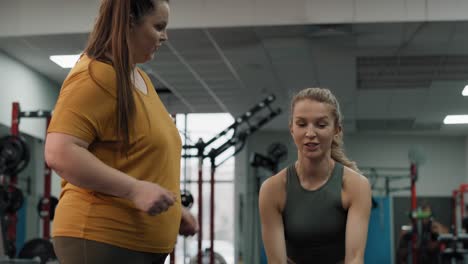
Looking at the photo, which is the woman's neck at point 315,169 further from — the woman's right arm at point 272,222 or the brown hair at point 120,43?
the brown hair at point 120,43

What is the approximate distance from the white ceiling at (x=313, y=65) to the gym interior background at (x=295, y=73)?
2 cm

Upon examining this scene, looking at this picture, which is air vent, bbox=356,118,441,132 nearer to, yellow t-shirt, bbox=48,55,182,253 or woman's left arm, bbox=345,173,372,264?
woman's left arm, bbox=345,173,372,264

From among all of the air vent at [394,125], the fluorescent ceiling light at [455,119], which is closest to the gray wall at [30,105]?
the air vent at [394,125]

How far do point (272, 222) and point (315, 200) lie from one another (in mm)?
159

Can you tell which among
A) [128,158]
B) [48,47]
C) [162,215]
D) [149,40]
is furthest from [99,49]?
[48,47]

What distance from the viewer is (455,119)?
11.1 meters

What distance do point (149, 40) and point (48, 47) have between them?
6.87 m

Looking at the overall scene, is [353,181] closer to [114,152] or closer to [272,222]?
[272,222]

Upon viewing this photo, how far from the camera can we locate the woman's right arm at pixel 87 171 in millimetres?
1145

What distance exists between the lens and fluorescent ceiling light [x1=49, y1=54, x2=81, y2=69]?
8258 millimetres

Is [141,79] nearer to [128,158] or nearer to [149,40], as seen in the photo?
[149,40]

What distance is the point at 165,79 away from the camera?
31.0 ft

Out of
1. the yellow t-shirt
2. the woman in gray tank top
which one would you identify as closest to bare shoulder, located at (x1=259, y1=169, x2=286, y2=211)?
the woman in gray tank top

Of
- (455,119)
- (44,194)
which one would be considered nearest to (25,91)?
(44,194)
